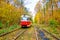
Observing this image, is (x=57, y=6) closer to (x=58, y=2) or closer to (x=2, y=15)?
(x=58, y=2)

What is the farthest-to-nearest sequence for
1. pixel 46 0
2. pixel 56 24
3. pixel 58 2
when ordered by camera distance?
pixel 46 0, pixel 58 2, pixel 56 24

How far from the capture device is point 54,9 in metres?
36.5

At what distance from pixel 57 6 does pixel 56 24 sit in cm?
568

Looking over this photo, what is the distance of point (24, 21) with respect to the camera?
31797 millimetres

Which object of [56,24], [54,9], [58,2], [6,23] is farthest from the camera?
[54,9]

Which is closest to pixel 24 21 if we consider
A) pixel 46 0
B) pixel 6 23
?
pixel 6 23

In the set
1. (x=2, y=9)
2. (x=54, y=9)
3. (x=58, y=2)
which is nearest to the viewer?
(x=2, y=9)

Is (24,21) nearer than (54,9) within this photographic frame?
Yes

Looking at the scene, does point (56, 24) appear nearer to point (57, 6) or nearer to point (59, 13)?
point (59, 13)

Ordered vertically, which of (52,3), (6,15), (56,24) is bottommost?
(56,24)

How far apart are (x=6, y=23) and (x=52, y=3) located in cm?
1360

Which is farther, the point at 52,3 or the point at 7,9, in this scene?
the point at 52,3

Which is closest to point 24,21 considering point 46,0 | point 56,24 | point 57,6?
point 56,24

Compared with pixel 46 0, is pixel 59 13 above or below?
below
